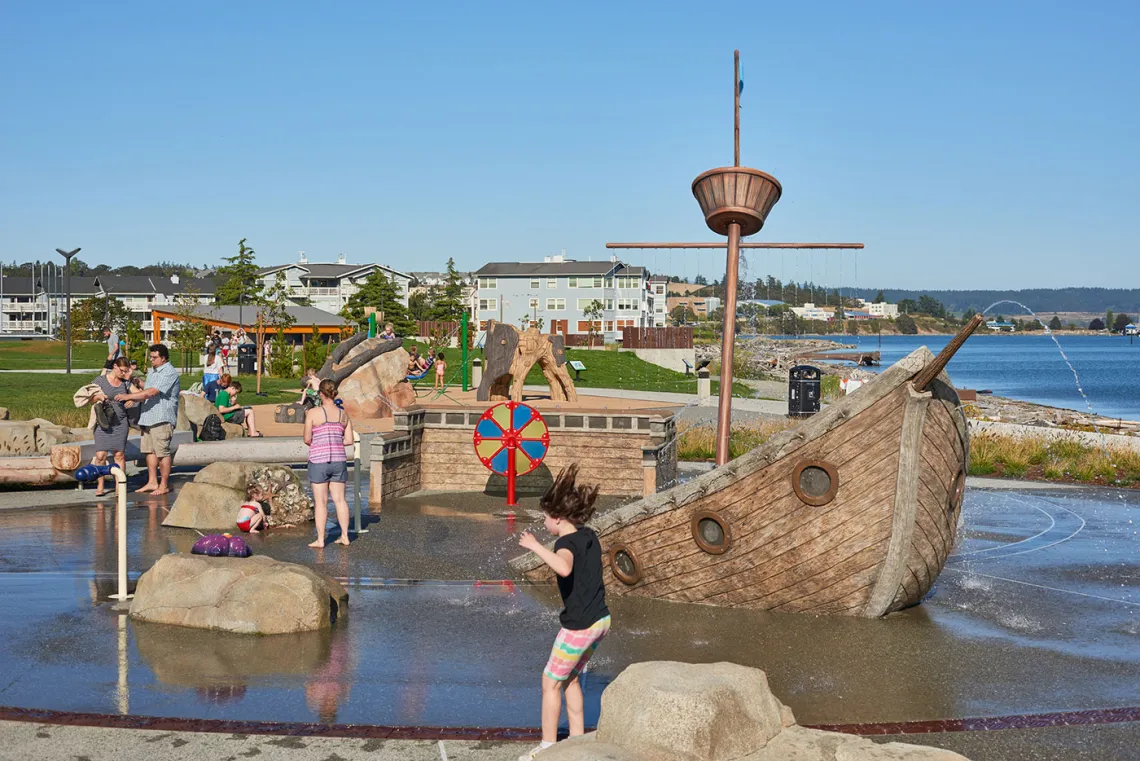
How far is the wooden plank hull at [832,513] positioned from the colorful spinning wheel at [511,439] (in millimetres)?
5429

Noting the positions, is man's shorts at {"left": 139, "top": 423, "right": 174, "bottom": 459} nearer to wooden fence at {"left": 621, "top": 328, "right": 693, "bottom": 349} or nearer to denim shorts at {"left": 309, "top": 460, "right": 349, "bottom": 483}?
denim shorts at {"left": 309, "top": 460, "right": 349, "bottom": 483}

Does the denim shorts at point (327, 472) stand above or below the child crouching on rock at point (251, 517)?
above

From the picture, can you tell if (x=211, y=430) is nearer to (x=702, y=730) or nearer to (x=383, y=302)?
(x=702, y=730)

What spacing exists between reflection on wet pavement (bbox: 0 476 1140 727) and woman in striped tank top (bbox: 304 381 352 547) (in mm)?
661

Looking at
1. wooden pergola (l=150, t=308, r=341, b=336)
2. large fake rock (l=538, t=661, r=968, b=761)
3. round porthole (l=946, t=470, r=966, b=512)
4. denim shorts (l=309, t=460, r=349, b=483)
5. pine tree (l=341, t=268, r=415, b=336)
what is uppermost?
pine tree (l=341, t=268, r=415, b=336)

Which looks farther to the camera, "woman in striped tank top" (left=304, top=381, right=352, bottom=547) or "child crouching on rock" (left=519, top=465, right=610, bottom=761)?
"woman in striped tank top" (left=304, top=381, right=352, bottom=547)

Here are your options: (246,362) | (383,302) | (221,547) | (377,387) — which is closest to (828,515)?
(221,547)

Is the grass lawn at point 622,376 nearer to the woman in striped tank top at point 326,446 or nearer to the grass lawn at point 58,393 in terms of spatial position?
the grass lawn at point 58,393

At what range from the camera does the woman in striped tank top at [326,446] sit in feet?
38.3

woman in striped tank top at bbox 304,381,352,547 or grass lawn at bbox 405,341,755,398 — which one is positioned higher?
woman in striped tank top at bbox 304,381,352,547

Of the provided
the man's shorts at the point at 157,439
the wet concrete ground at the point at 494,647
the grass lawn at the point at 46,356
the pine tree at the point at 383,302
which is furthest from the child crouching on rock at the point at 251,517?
the pine tree at the point at 383,302

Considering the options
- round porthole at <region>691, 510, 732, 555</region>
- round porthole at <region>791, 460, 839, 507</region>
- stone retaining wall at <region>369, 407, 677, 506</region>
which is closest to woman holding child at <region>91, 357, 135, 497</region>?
stone retaining wall at <region>369, 407, 677, 506</region>

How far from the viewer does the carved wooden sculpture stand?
24516 millimetres

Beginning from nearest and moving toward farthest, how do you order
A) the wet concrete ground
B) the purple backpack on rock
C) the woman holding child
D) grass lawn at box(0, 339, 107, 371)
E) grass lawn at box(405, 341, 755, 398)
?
the wet concrete ground, the purple backpack on rock, the woman holding child, grass lawn at box(405, 341, 755, 398), grass lawn at box(0, 339, 107, 371)
